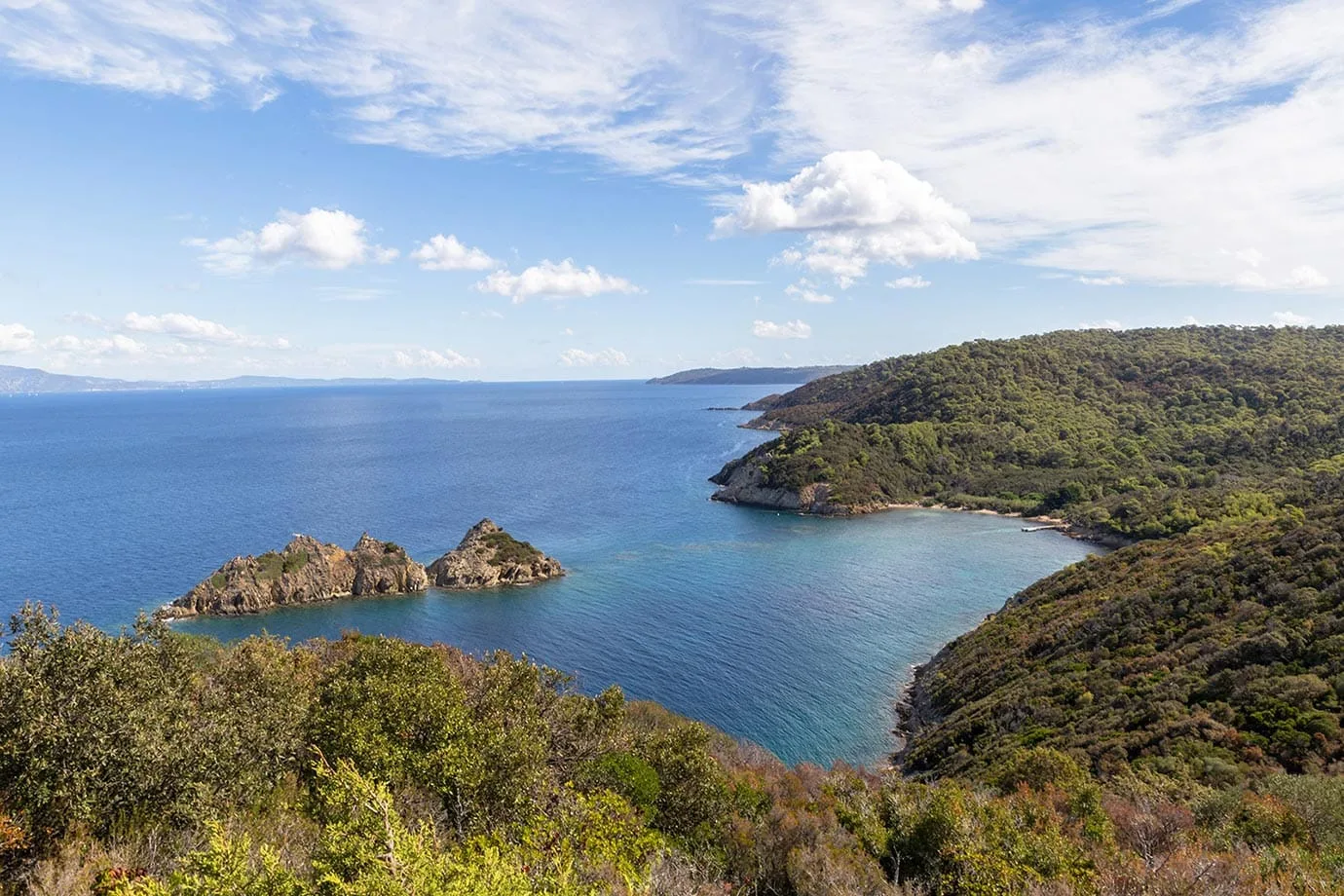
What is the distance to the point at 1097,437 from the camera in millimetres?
140750

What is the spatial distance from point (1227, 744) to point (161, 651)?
42315 millimetres

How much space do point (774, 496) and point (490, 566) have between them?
57.4m

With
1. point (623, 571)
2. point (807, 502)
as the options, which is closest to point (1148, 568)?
point (623, 571)

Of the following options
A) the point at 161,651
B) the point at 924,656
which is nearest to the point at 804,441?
the point at 924,656

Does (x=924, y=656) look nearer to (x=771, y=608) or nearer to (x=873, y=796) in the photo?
(x=771, y=608)

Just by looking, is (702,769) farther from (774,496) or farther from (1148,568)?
(774,496)

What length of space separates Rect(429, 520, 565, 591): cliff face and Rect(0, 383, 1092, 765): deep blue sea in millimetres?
3438

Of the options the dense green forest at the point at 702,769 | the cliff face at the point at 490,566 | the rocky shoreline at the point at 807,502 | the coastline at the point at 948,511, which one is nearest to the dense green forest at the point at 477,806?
the dense green forest at the point at 702,769

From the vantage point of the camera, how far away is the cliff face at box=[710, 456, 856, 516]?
393 feet

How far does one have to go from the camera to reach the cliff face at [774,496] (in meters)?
120

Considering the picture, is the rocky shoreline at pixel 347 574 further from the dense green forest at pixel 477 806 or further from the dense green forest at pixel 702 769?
the dense green forest at pixel 477 806

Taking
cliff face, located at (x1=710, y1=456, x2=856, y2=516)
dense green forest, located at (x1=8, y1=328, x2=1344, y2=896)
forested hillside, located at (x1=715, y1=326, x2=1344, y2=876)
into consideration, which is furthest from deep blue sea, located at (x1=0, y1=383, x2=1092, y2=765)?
dense green forest, located at (x1=8, y1=328, x2=1344, y2=896)

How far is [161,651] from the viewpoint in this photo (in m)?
20.0

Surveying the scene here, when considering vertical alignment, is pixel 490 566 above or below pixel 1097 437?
below
